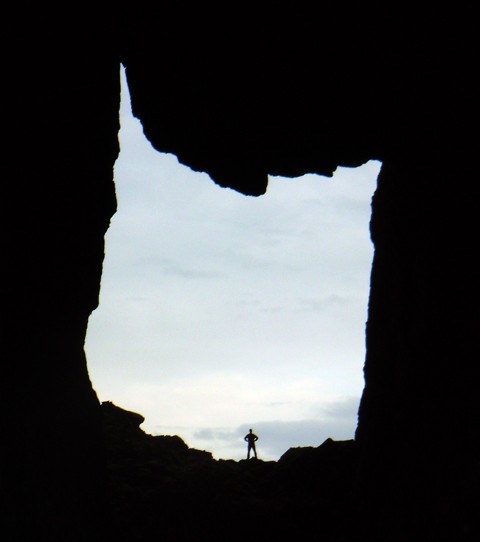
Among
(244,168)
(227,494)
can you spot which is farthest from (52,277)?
(227,494)

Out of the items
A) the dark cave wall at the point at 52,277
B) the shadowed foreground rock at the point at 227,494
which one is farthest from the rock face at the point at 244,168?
the shadowed foreground rock at the point at 227,494

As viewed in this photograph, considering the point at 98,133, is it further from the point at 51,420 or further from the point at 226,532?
the point at 226,532

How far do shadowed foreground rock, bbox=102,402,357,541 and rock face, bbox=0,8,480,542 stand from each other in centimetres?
100

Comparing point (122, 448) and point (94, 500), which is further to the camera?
point (122, 448)

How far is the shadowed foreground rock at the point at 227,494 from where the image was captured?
13.8m

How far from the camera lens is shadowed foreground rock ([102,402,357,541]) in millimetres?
13828

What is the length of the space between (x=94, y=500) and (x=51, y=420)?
1.89m

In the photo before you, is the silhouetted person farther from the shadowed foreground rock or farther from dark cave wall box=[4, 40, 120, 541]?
dark cave wall box=[4, 40, 120, 541]

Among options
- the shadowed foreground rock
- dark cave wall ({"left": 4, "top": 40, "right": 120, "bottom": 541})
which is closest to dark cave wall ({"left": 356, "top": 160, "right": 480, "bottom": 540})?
the shadowed foreground rock

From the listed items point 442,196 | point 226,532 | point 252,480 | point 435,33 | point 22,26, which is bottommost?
point 226,532

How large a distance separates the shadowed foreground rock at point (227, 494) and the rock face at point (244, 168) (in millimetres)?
996

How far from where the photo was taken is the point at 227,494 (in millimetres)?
15070

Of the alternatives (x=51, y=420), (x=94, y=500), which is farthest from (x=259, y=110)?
(x=94, y=500)

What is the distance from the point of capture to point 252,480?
53.4 feet
